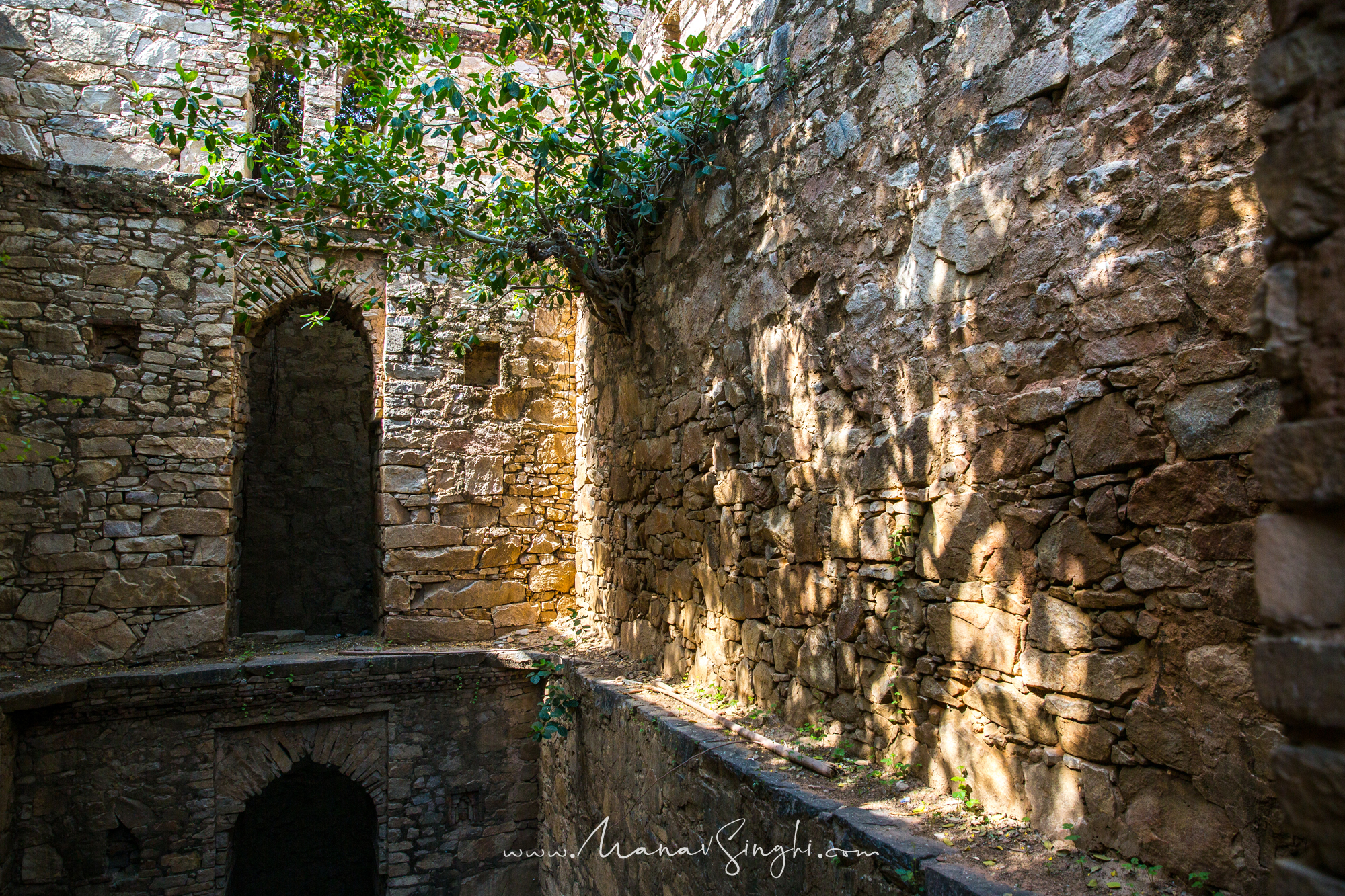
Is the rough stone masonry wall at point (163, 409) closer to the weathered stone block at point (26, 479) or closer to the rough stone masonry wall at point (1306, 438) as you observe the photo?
the weathered stone block at point (26, 479)

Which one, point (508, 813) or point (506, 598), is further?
point (506, 598)

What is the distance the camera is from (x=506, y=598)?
6.78 meters

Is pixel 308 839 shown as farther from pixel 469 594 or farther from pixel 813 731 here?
pixel 813 731

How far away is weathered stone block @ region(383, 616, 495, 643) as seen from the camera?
6477 mm

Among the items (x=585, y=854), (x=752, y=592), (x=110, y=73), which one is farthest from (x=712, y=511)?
(x=110, y=73)

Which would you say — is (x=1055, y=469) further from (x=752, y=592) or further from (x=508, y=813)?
(x=508, y=813)

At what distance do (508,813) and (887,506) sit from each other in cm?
466

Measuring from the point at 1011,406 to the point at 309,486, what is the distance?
892cm

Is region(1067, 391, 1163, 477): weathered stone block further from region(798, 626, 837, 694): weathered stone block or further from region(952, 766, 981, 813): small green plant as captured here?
region(798, 626, 837, 694): weathered stone block

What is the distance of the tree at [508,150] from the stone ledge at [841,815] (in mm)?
2739

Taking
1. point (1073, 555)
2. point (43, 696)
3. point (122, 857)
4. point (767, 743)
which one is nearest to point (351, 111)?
point (43, 696)

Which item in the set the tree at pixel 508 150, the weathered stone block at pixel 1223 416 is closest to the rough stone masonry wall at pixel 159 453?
the tree at pixel 508 150

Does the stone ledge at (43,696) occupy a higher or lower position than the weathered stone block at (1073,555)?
lower

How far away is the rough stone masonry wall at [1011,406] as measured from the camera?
1885 mm
